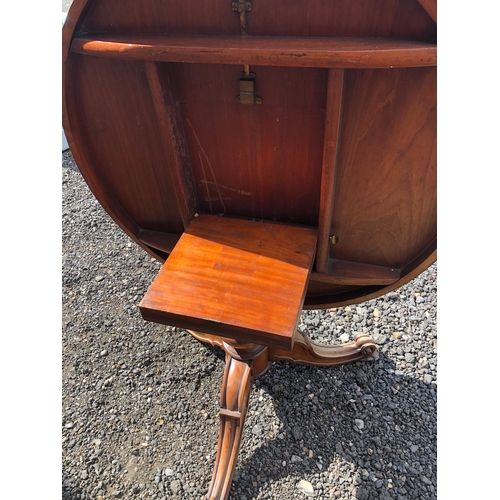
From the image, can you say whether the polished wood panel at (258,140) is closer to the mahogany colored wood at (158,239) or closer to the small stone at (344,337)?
the mahogany colored wood at (158,239)

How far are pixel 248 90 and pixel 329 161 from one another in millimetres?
243

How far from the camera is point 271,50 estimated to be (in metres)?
0.82

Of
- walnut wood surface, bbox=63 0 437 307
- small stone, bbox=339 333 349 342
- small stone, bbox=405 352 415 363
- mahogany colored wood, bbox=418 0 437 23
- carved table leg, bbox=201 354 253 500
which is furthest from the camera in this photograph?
small stone, bbox=339 333 349 342

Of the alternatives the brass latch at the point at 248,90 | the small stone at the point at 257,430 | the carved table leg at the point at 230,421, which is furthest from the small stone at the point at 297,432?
the brass latch at the point at 248,90

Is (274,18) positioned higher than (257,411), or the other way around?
(274,18)

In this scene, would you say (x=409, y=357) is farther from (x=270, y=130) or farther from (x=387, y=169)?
(x=270, y=130)

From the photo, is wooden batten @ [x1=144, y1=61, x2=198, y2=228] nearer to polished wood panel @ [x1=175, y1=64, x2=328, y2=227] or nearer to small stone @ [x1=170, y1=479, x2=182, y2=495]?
polished wood panel @ [x1=175, y1=64, x2=328, y2=227]

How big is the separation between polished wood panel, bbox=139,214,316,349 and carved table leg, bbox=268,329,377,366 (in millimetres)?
785

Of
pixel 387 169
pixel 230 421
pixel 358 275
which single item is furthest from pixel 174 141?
pixel 230 421

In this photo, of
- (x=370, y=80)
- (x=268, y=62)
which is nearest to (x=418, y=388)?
(x=370, y=80)

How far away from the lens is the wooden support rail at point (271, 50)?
789 mm

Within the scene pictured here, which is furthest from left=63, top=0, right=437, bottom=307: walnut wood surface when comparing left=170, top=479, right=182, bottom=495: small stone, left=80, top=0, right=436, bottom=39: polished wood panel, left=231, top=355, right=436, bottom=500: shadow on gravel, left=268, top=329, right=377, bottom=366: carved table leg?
left=170, top=479, right=182, bottom=495: small stone

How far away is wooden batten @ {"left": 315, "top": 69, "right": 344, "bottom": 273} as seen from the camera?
2.89 feet

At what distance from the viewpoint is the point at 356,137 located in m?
1.01
